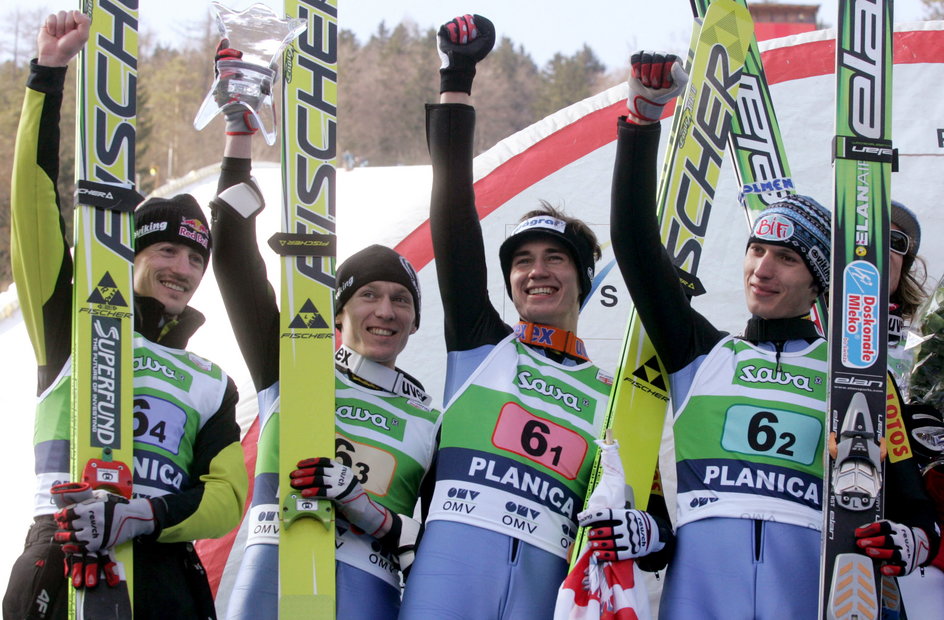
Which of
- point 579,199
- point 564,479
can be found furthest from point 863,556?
point 579,199

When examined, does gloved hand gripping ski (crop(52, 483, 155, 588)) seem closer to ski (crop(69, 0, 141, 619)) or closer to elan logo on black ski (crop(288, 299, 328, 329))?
ski (crop(69, 0, 141, 619))

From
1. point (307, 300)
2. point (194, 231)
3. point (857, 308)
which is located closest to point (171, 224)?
point (194, 231)

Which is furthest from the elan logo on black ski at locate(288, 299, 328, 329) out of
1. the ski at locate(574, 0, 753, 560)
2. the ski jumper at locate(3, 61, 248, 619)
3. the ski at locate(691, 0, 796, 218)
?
the ski at locate(691, 0, 796, 218)

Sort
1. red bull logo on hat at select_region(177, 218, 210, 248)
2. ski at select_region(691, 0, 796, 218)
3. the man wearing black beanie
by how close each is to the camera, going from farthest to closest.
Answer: ski at select_region(691, 0, 796, 218) → red bull logo on hat at select_region(177, 218, 210, 248) → the man wearing black beanie

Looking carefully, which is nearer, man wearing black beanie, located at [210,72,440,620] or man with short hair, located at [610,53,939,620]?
man with short hair, located at [610,53,939,620]

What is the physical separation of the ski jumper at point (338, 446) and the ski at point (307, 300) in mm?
67

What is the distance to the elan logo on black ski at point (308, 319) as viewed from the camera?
2.96 metres

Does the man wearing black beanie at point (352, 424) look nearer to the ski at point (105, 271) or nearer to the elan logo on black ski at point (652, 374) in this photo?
the ski at point (105, 271)

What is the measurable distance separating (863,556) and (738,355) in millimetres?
574

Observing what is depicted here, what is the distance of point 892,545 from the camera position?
8.42 ft

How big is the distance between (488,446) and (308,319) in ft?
2.01

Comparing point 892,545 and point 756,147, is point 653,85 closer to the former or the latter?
point 892,545

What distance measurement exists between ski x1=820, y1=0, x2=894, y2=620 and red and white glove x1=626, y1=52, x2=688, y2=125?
22.4 inches

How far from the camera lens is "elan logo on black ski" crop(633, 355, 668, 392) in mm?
2971
